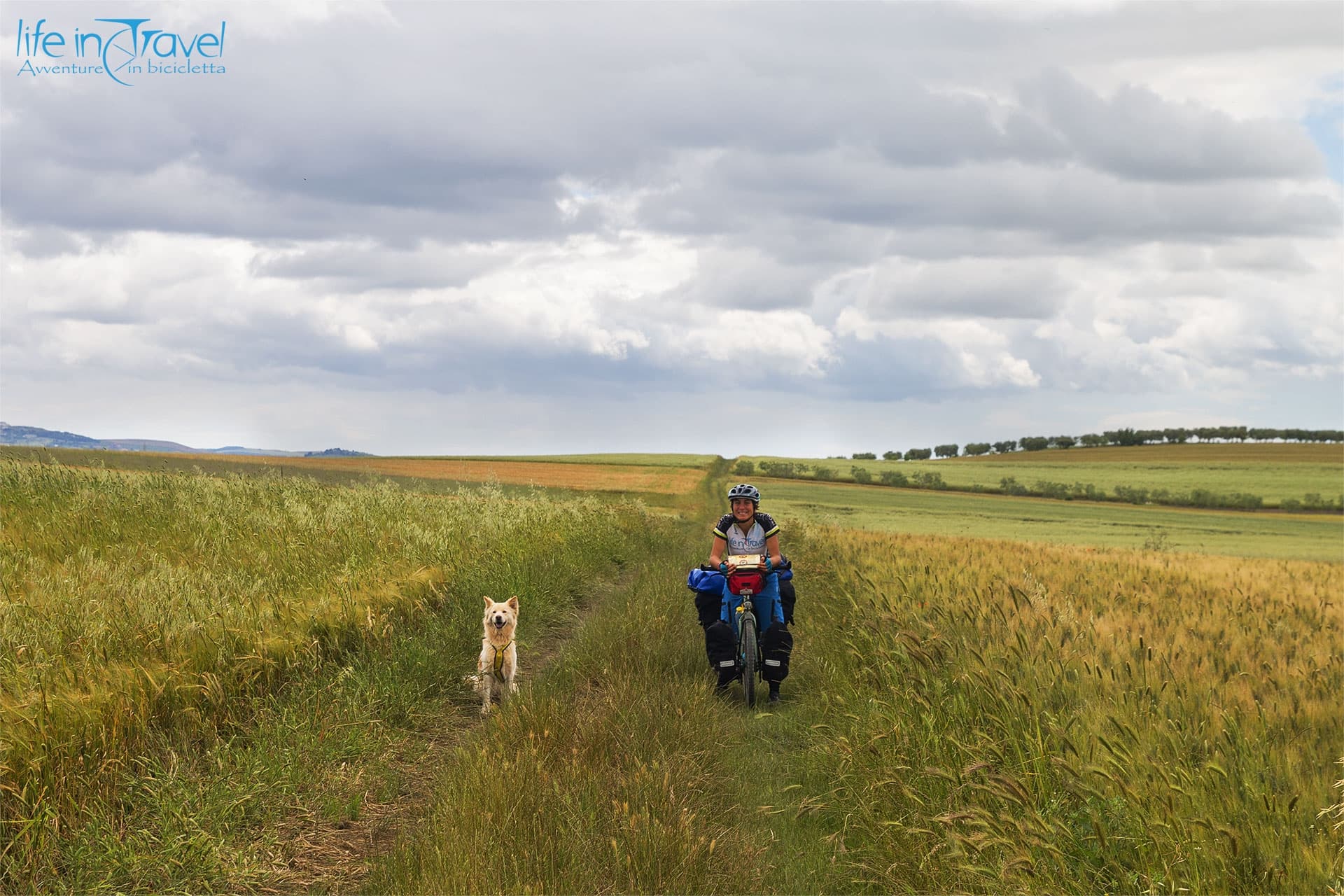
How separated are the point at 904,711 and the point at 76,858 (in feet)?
17.5

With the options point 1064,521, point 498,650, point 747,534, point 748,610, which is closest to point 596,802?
point 498,650

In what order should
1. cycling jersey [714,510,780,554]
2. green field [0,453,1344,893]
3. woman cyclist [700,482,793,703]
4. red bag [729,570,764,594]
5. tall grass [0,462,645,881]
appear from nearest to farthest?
green field [0,453,1344,893] → tall grass [0,462,645,881] → woman cyclist [700,482,793,703] → red bag [729,570,764,594] → cycling jersey [714,510,780,554]

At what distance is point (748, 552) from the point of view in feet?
29.7

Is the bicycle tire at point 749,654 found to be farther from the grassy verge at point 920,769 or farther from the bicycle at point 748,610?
the grassy verge at point 920,769

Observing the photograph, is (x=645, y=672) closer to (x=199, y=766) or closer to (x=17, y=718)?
(x=199, y=766)

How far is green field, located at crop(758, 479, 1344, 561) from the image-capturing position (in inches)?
1491

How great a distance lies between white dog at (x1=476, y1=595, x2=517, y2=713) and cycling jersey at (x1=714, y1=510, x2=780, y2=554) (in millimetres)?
2460

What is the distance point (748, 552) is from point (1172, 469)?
313ft

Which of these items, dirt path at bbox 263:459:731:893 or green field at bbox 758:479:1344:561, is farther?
green field at bbox 758:479:1344:561

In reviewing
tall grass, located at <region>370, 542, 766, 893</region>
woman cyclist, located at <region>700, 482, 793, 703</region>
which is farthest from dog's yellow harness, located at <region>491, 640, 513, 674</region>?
woman cyclist, located at <region>700, 482, 793, 703</region>

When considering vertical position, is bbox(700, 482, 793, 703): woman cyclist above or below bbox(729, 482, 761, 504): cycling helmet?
below

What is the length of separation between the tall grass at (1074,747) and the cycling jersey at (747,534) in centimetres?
139

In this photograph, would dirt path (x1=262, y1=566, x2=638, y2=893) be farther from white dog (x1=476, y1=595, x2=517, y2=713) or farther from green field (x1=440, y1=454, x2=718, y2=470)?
green field (x1=440, y1=454, x2=718, y2=470)

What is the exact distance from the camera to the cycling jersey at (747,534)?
29.7ft
